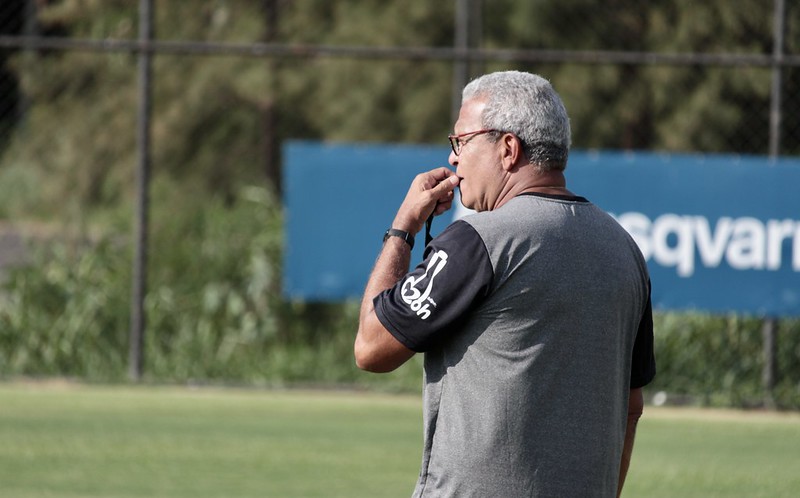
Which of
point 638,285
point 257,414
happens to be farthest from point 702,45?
point 638,285

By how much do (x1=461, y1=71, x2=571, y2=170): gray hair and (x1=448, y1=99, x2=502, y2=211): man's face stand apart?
0.08 feet

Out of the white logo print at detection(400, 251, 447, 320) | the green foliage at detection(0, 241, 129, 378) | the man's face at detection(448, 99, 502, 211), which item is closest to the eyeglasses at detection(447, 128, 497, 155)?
the man's face at detection(448, 99, 502, 211)

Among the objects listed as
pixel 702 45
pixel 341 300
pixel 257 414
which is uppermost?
pixel 702 45

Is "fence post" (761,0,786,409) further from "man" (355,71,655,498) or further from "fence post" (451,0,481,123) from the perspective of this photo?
"man" (355,71,655,498)

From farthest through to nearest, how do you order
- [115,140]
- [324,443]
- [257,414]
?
[115,140], [257,414], [324,443]

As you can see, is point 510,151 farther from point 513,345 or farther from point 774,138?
point 774,138

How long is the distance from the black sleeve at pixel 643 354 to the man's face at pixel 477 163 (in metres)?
0.49

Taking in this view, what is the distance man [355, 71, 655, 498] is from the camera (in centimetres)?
289

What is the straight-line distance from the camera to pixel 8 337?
468 inches

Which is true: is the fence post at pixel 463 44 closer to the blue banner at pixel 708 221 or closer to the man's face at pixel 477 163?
the blue banner at pixel 708 221

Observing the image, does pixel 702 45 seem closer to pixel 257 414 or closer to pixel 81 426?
pixel 257 414

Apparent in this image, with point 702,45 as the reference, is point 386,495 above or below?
below

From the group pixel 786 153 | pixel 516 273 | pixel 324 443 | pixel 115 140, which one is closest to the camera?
pixel 516 273

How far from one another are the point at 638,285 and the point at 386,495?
13.0 feet
